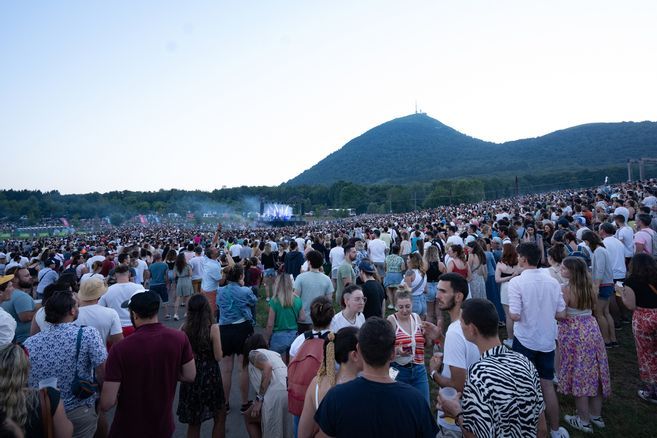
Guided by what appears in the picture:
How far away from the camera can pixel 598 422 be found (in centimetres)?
402

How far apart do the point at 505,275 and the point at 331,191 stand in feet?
319

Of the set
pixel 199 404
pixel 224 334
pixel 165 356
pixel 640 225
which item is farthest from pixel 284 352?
pixel 640 225

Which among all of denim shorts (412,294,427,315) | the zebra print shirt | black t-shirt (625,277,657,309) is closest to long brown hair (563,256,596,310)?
black t-shirt (625,277,657,309)

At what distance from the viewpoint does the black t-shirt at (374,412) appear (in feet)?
5.93

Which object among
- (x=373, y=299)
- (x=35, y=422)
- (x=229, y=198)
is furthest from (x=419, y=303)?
(x=229, y=198)

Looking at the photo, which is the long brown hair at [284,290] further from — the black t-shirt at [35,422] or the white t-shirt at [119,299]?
the black t-shirt at [35,422]

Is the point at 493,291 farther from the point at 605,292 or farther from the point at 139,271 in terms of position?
the point at 139,271

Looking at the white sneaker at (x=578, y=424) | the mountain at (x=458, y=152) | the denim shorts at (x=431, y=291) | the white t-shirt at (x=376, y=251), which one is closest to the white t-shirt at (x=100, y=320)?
the white sneaker at (x=578, y=424)

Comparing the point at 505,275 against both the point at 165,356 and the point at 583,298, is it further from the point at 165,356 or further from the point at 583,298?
the point at 165,356

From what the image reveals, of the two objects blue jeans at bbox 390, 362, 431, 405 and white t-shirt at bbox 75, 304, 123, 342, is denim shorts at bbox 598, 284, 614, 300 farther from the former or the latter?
white t-shirt at bbox 75, 304, 123, 342

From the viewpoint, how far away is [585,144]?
108m

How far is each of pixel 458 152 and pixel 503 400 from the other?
154690 mm

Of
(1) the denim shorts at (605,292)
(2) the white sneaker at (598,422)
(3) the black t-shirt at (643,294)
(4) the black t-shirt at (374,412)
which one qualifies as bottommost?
(2) the white sneaker at (598,422)

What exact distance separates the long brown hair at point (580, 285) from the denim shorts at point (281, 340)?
124 inches
